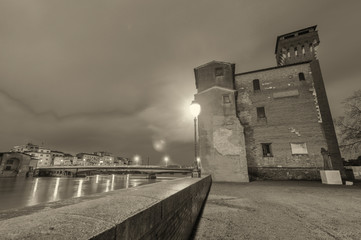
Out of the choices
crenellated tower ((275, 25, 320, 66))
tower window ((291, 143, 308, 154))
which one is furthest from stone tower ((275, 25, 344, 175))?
tower window ((291, 143, 308, 154))

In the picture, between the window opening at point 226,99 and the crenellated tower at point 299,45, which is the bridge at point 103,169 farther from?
the window opening at point 226,99

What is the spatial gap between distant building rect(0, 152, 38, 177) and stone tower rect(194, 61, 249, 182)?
212 ft

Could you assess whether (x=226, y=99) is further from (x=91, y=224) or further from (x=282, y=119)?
(x=91, y=224)

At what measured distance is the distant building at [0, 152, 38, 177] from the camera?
50.7 metres

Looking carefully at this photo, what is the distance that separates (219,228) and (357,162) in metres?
27.6

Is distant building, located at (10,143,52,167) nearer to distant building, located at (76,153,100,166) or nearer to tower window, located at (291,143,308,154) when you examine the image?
Result: distant building, located at (76,153,100,166)

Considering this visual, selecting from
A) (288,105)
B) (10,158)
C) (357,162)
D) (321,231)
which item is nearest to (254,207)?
(321,231)

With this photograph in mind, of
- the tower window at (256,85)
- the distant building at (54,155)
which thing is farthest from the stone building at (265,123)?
the distant building at (54,155)

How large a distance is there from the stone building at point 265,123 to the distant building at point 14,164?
64.7m

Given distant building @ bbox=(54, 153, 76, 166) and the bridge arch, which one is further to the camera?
distant building @ bbox=(54, 153, 76, 166)

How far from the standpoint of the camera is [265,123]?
18.3m

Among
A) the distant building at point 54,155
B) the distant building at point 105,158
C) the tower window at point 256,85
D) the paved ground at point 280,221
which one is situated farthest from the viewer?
the distant building at point 105,158

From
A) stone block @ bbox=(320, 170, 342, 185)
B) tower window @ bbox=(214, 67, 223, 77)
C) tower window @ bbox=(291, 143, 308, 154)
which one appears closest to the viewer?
stone block @ bbox=(320, 170, 342, 185)

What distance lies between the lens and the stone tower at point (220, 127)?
14.4 m
